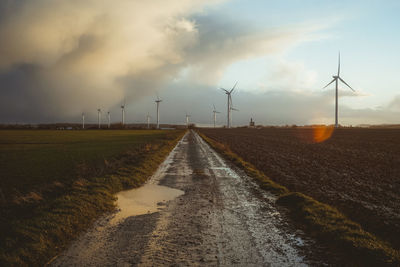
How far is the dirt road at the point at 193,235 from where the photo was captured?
630 centimetres

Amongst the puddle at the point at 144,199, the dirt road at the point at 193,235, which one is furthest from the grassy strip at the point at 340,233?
the puddle at the point at 144,199

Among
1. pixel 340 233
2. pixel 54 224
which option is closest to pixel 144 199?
pixel 54 224

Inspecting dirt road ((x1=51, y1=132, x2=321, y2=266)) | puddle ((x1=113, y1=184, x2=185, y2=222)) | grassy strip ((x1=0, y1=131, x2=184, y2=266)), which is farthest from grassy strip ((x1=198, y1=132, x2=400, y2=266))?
grassy strip ((x1=0, y1=131, x2=184, y2=266))

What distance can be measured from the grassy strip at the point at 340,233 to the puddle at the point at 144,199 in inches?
188

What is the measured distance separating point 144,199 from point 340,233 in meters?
7.51

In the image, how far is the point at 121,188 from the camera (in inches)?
564

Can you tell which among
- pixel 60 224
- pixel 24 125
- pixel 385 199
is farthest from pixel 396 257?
pixel 24 125

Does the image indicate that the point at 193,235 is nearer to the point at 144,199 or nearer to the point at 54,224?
the point at 54,224

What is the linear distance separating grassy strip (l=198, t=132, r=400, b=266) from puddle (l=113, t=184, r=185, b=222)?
4766 mm

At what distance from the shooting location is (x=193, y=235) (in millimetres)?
7754

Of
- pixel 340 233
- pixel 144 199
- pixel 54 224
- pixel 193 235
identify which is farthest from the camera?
pixel 144 199

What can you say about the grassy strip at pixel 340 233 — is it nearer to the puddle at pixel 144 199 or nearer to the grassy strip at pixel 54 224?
the puddle at pixel 144 199

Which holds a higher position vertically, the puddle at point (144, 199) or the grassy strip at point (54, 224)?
the grassy strip at point (54, 224)

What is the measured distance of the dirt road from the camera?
20.7ft
